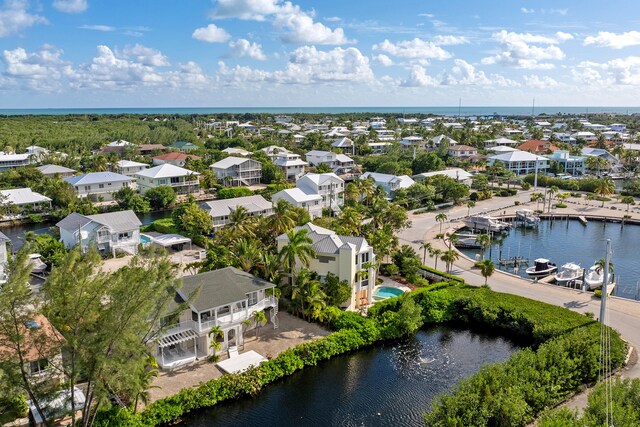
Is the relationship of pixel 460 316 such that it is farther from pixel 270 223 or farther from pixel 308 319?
pixel 270 223

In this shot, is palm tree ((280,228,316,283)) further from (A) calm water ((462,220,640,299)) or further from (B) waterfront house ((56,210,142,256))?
(A) calm water ((462,220,640,299))

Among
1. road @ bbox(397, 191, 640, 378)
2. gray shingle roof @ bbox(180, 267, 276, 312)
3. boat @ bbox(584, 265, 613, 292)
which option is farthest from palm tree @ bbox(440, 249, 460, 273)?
gray shingle roof @ bbox(180, 267, 276, 312)

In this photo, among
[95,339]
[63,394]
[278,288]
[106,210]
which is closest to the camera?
[95,339]

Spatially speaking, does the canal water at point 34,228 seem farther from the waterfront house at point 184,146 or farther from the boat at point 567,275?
the boat at point 567,275

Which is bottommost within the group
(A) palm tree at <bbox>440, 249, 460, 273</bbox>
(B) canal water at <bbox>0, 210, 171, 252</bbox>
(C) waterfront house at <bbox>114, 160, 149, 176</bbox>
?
(B) canal water at <bbox>0, 210, 171, 252</bbox>

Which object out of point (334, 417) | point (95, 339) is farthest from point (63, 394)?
point (334, 417)

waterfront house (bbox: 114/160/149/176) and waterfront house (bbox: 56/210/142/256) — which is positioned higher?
waterfront house (bbox: 114/160/149/176)
